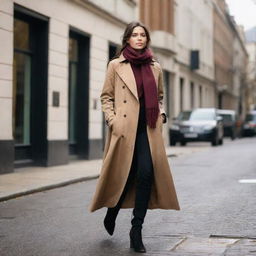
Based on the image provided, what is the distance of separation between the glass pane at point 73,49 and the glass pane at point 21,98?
2.52 meters

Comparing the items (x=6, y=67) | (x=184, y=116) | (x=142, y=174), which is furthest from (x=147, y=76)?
(x=184, y=116)

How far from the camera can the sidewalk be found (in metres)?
10.1

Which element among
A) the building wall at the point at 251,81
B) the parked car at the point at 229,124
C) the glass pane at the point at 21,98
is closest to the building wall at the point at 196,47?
Answer: the parked car at the point at 229,124

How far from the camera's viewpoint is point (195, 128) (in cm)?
2770

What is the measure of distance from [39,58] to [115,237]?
940 cm

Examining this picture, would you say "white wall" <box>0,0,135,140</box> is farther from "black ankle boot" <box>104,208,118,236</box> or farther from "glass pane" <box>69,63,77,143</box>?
"black ankle boot" <box>104,208,118,236</box>

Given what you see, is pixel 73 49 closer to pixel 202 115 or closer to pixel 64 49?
pixel 64 49

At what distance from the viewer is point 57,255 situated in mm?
5418

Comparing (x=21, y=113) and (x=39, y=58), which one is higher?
(x=39, y=58)

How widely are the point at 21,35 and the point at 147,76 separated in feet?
30.4

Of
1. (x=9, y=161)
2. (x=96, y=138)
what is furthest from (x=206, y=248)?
(x=96, y=138)

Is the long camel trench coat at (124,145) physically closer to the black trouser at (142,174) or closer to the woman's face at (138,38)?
the black trouser at (142,174)

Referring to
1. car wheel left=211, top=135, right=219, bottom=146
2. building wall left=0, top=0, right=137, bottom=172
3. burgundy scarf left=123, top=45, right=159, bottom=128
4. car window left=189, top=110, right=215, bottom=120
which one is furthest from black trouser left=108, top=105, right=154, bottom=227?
car window left=189, top=110, right=215, bottom=120

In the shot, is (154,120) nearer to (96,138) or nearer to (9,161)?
(9,161)
